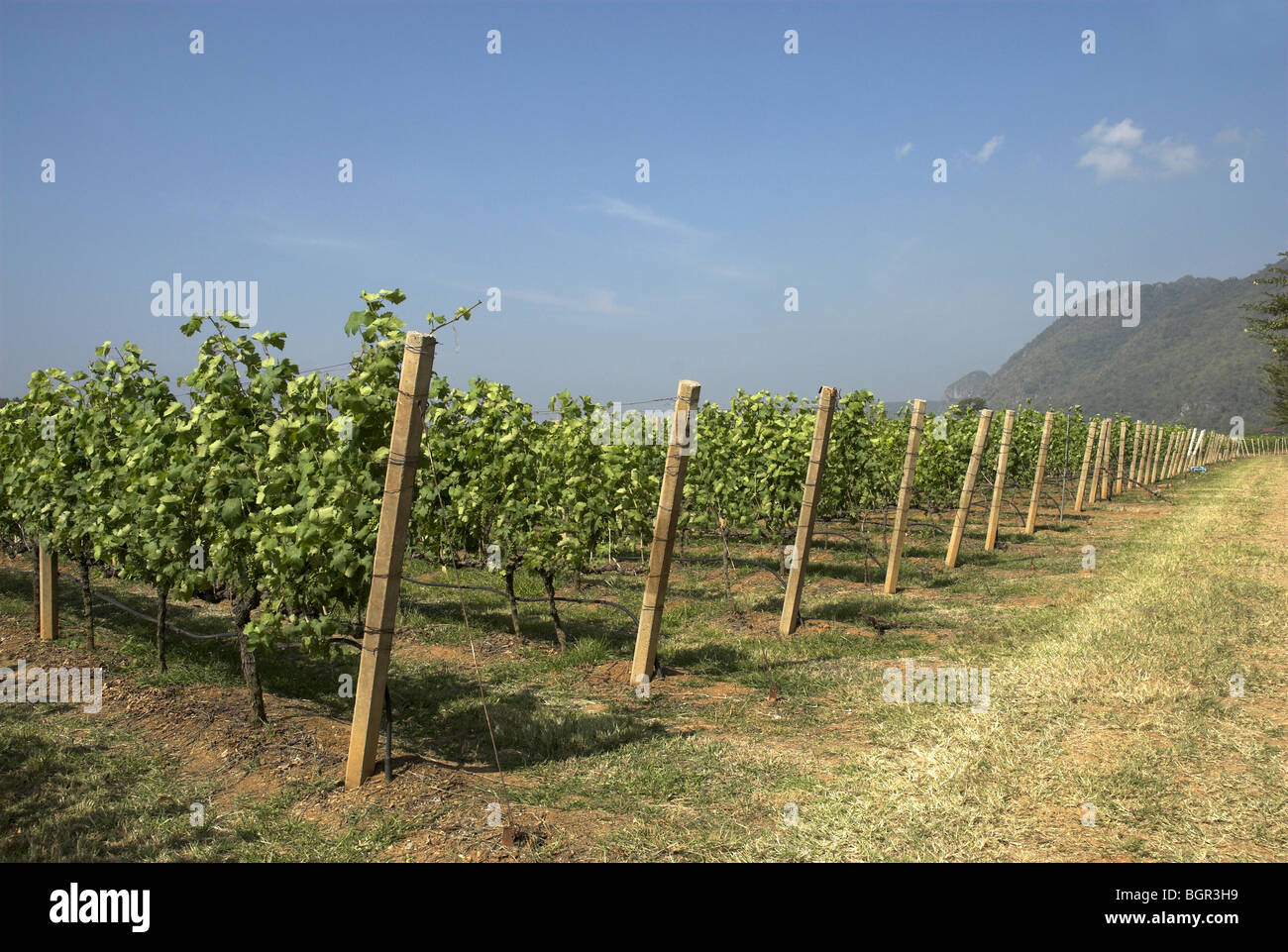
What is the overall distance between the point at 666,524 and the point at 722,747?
72.0 inches

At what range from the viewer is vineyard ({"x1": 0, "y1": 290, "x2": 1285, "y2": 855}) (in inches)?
181

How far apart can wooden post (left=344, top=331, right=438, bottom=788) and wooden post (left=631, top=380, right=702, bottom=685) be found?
232 centimetres

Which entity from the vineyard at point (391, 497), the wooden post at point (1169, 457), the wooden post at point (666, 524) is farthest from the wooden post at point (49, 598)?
the wooden post at point (1169, 457)

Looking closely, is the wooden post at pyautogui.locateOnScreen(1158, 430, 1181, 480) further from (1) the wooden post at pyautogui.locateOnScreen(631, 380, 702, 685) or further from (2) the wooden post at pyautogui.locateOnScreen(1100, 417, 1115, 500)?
(1) the wooden post at pyautogui.locateOnScreen(631, 380, 702, 685)

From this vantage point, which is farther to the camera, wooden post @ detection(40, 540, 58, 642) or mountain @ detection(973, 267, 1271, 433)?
mountain @ detection(973, 267, 1271, 433)

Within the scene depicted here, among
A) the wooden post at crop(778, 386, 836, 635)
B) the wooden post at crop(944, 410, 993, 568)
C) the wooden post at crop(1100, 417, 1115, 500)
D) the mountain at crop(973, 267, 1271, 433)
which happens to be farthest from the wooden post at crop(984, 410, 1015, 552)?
the mountain at crop(973, 267, 1271, 433)

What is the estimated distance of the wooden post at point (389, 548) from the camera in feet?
13.6

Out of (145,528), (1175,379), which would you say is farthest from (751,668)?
(1175,379)

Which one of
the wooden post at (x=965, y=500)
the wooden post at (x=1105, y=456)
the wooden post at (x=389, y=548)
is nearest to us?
the wooden post at (x=389, y=548)

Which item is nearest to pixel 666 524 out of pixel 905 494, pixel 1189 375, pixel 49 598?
pixel 905 494

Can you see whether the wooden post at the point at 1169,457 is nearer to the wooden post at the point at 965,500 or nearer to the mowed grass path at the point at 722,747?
the wooden post at the point at 965,500

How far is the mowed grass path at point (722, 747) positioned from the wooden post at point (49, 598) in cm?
26

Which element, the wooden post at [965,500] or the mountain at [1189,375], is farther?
the mountain at [1189,375]
